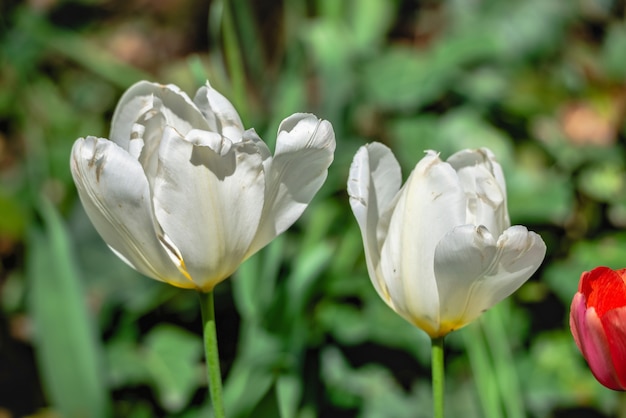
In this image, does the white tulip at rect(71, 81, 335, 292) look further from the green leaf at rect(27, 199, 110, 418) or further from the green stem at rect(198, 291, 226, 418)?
the green leaf at rect(27, 199, 110, 418)

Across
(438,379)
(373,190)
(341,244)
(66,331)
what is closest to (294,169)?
(373,190)

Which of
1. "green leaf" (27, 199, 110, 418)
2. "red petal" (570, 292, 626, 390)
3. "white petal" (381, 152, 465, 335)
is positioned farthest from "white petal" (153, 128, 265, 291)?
"green leaf" (27, 199, 110, 418)

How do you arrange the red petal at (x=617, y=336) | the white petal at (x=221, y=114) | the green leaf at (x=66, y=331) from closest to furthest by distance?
the red petal at (x=617, y=336)
the white petal at (x=221, y=114)
the green leaf at (x=66, y=331)

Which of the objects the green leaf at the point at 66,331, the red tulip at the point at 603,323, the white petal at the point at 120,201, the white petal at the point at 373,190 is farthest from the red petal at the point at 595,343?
the green leaf at the point at 66,331

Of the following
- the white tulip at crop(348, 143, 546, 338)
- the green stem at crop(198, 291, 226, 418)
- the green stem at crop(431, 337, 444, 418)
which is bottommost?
the green stem at crop(431, 337, 444, 418)

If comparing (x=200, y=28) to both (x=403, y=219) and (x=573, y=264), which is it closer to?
(x=573, y=264)

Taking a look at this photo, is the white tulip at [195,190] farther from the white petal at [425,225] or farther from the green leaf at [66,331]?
the green leaf at [66,331]

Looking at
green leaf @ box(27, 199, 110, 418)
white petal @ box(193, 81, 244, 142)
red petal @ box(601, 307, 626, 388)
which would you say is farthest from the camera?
green leaf @ box(27, 199, 110, 418)

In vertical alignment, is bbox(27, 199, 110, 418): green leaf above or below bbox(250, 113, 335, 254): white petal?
below
